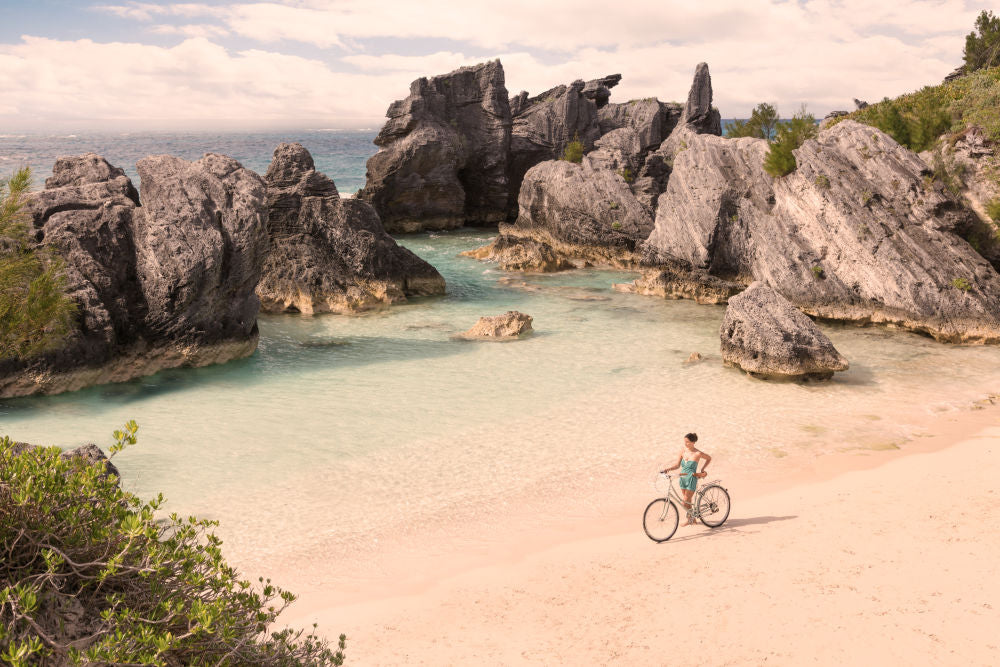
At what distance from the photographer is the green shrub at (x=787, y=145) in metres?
33.4

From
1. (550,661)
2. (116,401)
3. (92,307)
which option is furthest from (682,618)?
(92,307)

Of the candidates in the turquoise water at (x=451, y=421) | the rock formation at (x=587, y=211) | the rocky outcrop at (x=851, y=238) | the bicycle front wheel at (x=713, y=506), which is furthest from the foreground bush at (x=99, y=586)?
the rock formation at (x=587, y=211)

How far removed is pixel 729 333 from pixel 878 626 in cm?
1521

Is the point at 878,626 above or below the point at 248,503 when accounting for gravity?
above

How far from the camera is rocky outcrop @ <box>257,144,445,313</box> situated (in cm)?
3278

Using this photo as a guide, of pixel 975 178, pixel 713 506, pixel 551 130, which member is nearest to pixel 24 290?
pixel 713 506

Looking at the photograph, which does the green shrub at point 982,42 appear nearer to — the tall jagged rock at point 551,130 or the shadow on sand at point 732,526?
the tall jagged rock at point 551,130

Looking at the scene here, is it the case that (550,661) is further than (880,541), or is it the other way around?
(880,541)

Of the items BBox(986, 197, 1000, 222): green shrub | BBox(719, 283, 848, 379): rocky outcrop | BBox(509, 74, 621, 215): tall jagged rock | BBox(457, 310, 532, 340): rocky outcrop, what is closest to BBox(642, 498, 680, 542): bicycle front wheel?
BBox(719, 283, 848, 379): rocky outcrop

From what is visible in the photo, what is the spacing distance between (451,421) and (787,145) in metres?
23.2

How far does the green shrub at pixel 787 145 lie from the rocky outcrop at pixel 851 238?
607 millimetres

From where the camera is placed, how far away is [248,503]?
1541 cm

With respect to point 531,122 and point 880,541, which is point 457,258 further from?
point 880,541

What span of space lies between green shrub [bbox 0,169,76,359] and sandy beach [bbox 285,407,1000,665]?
41.3ft
